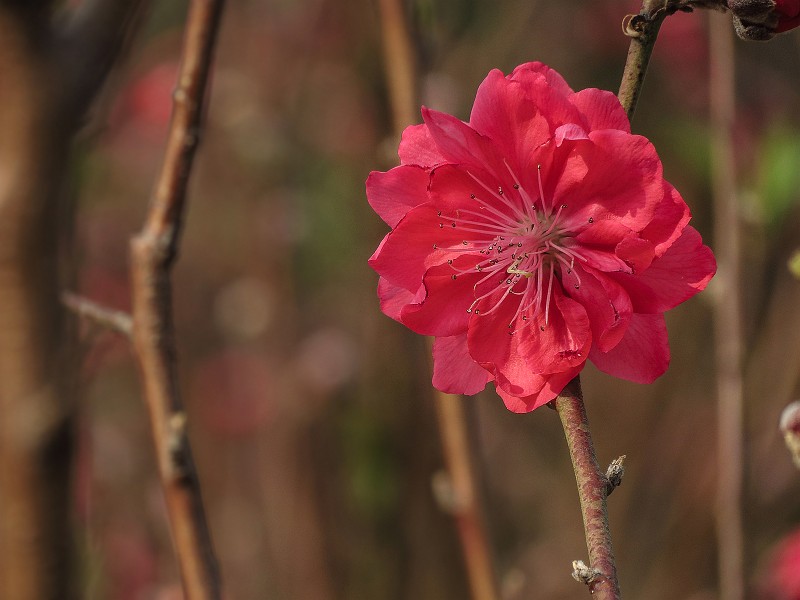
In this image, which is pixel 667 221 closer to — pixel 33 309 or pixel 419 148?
pixel 419 148

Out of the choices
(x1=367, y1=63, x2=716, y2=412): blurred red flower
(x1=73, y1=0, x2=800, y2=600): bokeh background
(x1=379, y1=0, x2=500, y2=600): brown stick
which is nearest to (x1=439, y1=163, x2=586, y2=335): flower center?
(x1=367, y1=63, x2=716, y2=412): blurred red flower

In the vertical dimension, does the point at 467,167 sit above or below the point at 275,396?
below

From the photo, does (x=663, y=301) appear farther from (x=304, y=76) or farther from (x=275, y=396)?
(x=304, y=76)

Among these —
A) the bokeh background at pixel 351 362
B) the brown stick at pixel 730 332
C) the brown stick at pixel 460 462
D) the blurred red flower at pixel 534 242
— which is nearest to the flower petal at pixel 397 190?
the blurred red flower at pixel 534 242

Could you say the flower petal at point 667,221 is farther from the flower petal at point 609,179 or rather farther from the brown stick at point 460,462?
the brown stick at point 460,462

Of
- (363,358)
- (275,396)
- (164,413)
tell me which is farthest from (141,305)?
(275,396)
